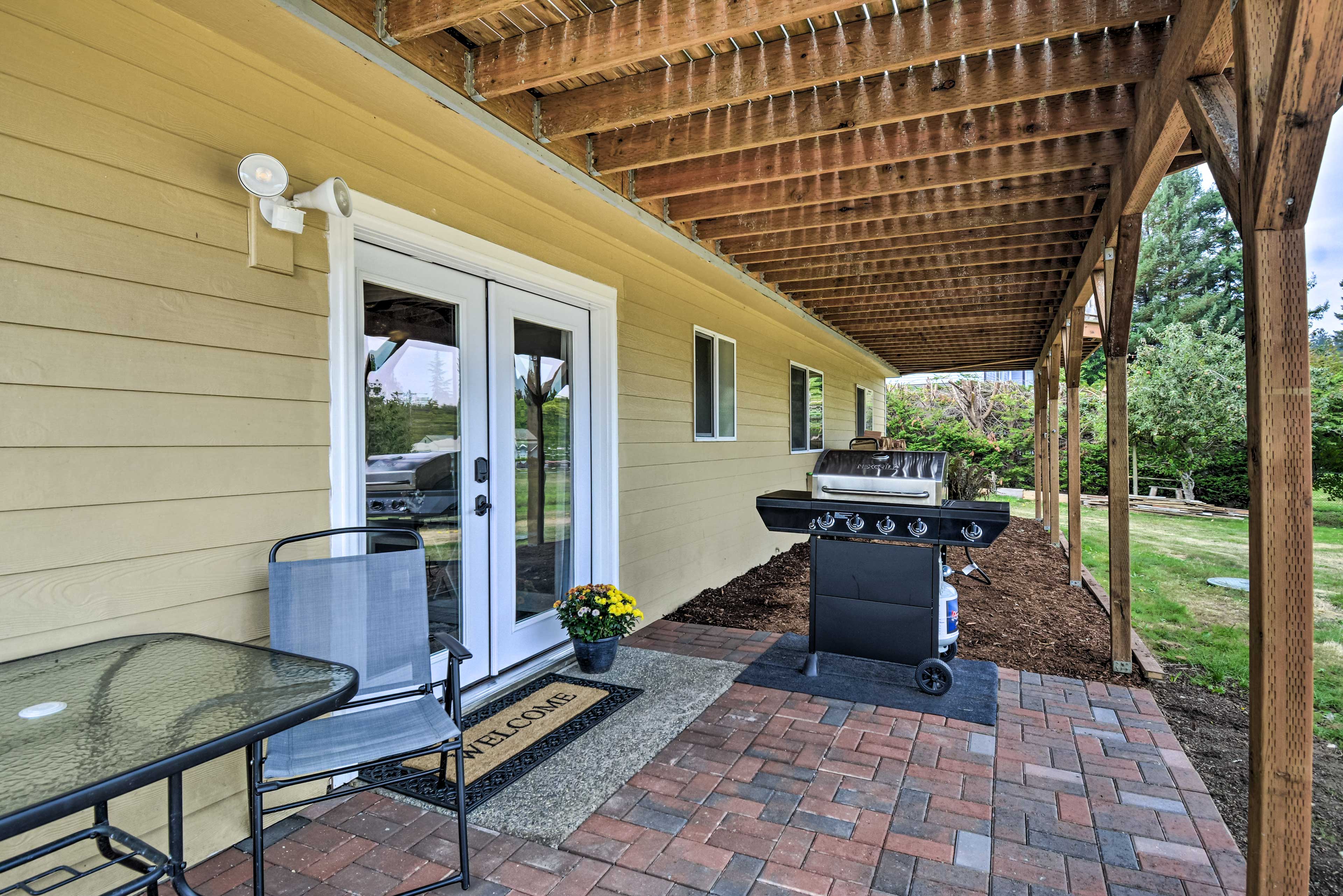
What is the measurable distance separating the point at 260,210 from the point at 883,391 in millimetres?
13076

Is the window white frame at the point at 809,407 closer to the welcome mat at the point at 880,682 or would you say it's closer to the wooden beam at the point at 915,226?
the wooden beam at the point at 915,226

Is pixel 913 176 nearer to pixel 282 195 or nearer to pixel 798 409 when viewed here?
pixel 282 195

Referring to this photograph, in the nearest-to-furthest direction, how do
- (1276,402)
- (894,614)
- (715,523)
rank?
Result: (1276,402)
(894,614)
(715,523)

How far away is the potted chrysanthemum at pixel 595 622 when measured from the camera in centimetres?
346

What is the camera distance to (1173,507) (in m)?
11.8

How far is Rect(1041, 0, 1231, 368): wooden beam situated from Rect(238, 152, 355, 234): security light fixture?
2534 mm

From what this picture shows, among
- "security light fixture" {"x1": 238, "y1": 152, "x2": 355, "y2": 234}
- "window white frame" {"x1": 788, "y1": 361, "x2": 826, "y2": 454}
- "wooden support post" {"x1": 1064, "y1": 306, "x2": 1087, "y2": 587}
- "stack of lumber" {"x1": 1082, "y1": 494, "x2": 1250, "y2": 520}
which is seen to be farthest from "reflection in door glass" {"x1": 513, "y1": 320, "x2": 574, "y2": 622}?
"stack of lumber" {"x1": 1082, "y1": 494, "x2": 1250, "y2": 520}

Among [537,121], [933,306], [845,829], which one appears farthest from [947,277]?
[845,829]

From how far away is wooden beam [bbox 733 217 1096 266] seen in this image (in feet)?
14.0

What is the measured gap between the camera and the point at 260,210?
213 cm

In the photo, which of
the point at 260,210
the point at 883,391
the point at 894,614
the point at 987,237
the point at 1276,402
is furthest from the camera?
the point at 883,391

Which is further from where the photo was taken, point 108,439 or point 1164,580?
point 1164,580

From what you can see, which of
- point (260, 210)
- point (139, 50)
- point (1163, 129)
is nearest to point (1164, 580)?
point (1163, 129)

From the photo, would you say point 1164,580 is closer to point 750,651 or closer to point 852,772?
point 750,651
